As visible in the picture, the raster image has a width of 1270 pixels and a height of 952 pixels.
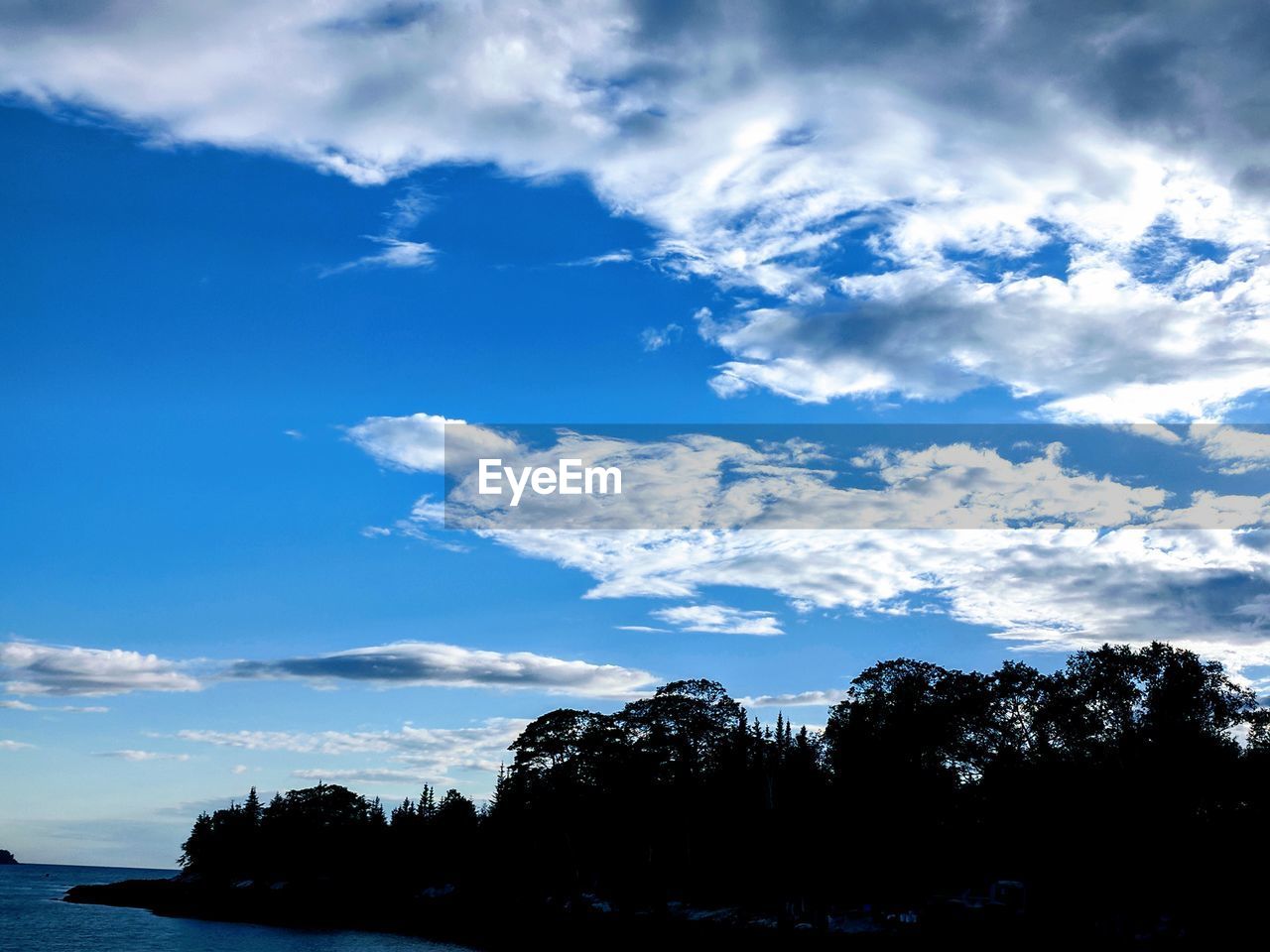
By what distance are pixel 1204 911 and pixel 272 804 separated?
155813mm

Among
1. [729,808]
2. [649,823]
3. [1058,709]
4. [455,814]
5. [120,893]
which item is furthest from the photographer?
[120,893]

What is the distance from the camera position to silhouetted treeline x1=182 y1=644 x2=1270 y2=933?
200ft

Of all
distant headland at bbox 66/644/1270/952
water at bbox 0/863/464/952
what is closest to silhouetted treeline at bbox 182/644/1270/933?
distant headland at bbox 66/644/1270/952

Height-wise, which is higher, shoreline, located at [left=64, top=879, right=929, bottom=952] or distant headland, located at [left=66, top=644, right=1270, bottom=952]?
distant headland, located at [left=66, top=644, right=1270, bottom=952]

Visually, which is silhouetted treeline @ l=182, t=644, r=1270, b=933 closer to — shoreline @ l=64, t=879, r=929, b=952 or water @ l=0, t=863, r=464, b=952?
shoreline @ l=64, t=879, r=929, b=952

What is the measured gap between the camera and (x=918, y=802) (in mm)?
76875

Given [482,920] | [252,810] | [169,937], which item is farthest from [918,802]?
[252,810]

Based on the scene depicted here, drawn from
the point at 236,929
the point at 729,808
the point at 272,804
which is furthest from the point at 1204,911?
the point at 272,804

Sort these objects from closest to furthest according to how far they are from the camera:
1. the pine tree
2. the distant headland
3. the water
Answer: the distant headland → the water → the pine tree

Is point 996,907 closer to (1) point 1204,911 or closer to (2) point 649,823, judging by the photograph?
(1) point 1204,911

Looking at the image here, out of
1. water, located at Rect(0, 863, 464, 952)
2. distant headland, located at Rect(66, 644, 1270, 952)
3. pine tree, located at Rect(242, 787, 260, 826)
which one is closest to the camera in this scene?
distant headland, located at Rect(66, 644, 1270, 952)

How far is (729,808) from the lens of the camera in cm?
8475

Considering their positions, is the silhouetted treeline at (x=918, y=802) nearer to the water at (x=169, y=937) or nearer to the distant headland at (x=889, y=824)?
the distant headland at (x=889, y=824)

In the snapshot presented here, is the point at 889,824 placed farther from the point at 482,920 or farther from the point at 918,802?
the point at 482,920
